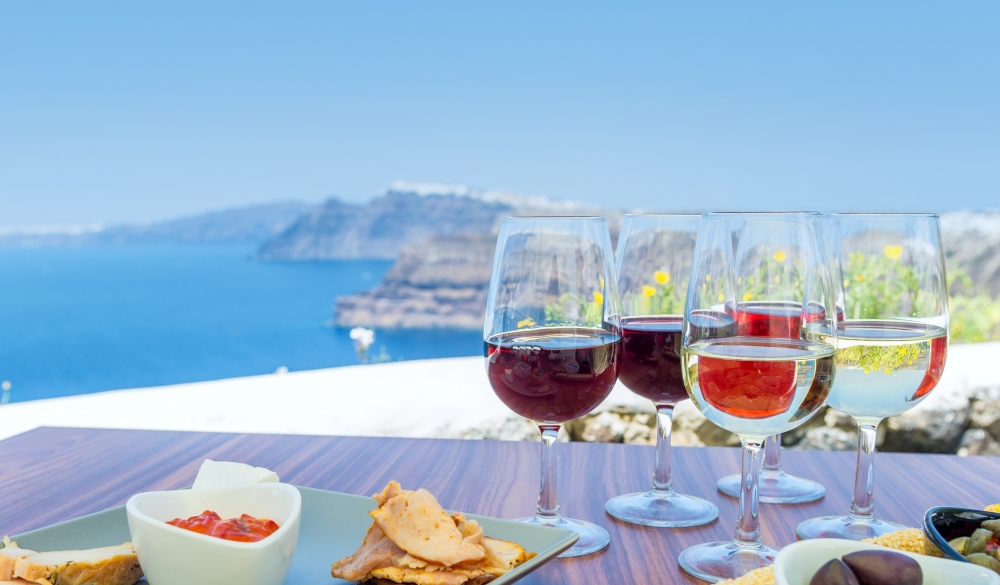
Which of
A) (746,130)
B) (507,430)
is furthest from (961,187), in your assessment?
(507,430)

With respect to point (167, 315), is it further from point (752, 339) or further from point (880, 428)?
point (752, 339)

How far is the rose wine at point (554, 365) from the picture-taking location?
1031mm

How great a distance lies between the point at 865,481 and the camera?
3.51 feet

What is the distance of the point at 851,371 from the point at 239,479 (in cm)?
78

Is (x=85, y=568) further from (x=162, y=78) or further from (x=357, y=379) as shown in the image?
(x=162, y=78)

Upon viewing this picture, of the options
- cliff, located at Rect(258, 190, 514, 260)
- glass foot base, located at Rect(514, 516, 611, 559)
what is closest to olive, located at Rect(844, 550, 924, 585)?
glass foot base, located at Rect(514, 516, 611, 559)

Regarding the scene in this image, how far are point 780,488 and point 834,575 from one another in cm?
75

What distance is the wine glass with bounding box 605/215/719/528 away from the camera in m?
1.16

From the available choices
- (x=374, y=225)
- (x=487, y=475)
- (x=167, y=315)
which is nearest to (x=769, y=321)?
(x=487, y=475)

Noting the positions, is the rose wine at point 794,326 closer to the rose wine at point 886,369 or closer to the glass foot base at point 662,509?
the rose wine at point 886,369

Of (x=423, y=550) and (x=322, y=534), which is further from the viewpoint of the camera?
(x=322, y=534)

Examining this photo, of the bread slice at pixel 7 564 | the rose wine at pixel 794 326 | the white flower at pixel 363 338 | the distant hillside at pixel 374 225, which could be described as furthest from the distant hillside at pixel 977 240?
the distant hillside at pixel 374 225

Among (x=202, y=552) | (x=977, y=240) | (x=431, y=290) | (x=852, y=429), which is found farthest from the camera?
(x=431, y=290)

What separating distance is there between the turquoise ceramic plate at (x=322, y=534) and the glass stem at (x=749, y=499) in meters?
0.21
